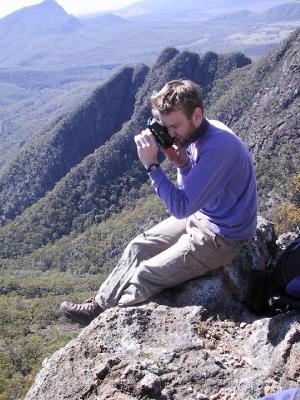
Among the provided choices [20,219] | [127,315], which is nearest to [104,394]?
[127,315]

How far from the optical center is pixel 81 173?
129m

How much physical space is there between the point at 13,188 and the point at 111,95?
42096 millimetres

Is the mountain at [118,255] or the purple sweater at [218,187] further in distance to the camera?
the purple sweater at [218,187]

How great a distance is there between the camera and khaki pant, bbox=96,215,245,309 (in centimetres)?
592

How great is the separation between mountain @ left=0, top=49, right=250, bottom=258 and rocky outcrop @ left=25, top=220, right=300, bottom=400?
106694 mm

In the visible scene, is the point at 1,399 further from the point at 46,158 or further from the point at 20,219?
the point at 46,158

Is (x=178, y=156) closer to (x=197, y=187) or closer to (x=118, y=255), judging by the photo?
(x=197, y=187)

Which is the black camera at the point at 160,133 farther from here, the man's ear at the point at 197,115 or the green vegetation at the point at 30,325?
the green vegetation at the point at 30,325

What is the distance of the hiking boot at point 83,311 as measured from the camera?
21.3 ft

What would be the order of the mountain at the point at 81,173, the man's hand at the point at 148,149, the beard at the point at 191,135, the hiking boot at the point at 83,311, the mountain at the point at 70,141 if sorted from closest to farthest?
the beard at the point at 191,135
the man's hand at the point at 148,149
the hiking boot at the point at 83,311
the mountain at the point at 81,173
the mountain at the point at 70,141

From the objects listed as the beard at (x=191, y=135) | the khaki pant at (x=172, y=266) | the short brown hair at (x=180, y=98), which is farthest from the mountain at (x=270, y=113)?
the short brown hair at (x=180, y=98)

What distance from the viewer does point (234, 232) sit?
5863 millimetres

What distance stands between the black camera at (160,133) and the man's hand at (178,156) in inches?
14.7

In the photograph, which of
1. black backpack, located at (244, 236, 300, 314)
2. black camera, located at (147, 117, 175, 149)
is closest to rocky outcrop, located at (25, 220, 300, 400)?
black backpack, located at (244, 236, 300, 314)
